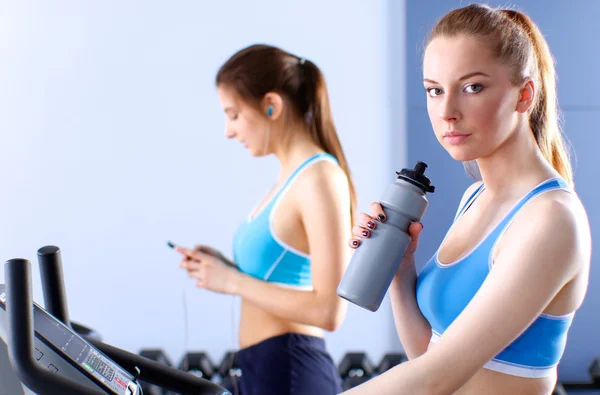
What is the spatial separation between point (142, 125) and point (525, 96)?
8.59 ft

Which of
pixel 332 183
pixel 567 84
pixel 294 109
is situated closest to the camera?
pixel 332 183

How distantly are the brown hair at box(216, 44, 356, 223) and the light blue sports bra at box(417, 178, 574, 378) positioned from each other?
76 centimetres

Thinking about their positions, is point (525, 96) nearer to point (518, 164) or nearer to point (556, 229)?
point (518, 164)

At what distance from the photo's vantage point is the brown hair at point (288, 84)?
6.37 ft

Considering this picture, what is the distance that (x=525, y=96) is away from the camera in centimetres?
113

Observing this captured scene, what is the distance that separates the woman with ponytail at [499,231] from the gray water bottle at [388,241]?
0.02 metres

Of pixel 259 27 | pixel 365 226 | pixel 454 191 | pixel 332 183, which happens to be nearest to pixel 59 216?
pixel 259 27

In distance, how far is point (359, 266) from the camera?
1.13m

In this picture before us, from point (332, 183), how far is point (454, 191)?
1.67 meters

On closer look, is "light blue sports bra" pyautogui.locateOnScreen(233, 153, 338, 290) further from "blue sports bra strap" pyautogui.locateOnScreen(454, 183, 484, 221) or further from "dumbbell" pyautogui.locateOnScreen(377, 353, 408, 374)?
"dumbbell" pyautogui.locateOnScreen(377, 353, 408, 374)

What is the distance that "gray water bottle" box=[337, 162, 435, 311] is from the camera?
3.65 ft

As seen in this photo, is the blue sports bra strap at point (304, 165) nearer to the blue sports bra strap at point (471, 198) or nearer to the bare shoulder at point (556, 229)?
the blue sports bra strap at point (471, 198)

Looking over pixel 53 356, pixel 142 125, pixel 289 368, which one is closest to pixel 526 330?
pixel 53 356

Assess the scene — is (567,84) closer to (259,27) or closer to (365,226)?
(259,27)
